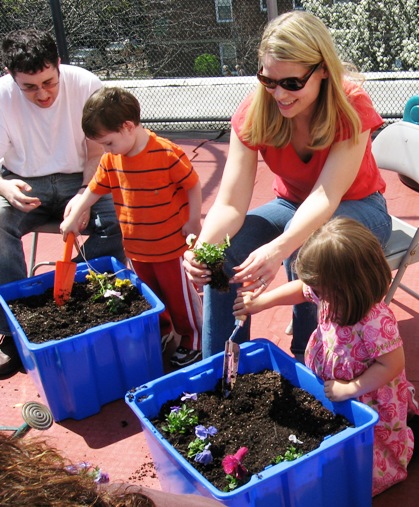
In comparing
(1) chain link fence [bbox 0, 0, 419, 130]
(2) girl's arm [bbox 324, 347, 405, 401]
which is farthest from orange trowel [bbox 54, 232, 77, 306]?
(1) chain link fence [bbox 0, 0, 419, 130]

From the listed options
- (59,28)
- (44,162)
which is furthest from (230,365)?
(59,28)

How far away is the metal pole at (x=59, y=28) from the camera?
6371mm

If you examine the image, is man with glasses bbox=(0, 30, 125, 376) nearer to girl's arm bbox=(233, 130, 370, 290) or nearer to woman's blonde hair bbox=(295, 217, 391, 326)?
girl's arm bbox=(233, 130, 370, 290)

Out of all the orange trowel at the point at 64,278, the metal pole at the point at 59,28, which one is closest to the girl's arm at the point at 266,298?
the orange trowel at the point at 64,278

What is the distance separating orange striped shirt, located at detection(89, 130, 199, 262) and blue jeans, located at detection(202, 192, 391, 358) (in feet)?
1.44

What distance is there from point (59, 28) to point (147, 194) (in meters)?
4.08

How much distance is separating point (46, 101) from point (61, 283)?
96cm

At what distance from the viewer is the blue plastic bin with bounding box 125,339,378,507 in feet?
6.37

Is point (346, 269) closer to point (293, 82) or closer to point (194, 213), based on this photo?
point (293, 82)

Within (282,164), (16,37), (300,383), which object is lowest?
(300,383)

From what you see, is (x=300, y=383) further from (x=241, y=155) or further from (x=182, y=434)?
(x=241, y=155)

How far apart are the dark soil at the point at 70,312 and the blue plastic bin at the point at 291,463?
61 cm

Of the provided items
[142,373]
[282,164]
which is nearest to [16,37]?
[282,164]

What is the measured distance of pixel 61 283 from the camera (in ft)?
10.2
